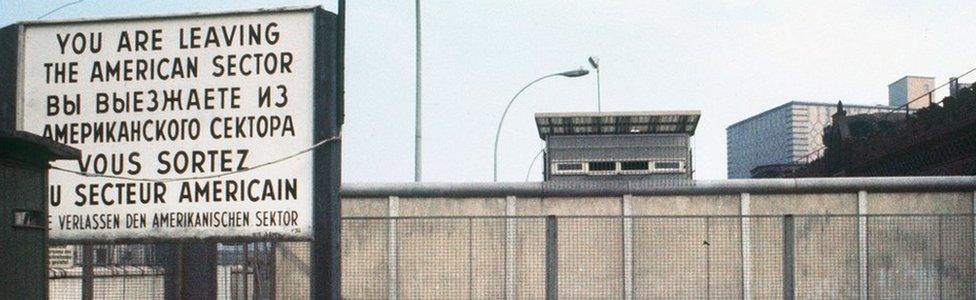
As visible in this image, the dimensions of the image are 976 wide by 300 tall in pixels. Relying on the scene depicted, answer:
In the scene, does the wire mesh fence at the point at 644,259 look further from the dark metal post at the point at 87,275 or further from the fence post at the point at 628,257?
the dark metal post at the point at 87,275

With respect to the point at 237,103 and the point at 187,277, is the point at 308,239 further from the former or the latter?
the point at 187,277

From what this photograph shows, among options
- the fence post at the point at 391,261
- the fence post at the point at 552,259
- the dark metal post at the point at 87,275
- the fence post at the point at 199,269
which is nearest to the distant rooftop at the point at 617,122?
the fence post at the point at 391,261

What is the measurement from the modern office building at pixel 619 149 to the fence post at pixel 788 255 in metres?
4.20

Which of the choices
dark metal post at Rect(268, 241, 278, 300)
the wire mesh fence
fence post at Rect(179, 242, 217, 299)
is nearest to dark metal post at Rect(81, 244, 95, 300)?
the wire mesh fence

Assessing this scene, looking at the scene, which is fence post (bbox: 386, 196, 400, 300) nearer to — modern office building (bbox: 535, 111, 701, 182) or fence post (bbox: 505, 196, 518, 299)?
fence post (bbox: 505, 196, 518, 299)

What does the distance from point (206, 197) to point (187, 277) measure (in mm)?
2054

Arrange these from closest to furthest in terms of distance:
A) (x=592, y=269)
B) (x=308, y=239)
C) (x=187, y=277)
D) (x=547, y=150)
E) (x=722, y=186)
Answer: (x=308, y=239), (x=187, y=277), (x=592, y=269), (x=722, y=186), (x=547, y=150)

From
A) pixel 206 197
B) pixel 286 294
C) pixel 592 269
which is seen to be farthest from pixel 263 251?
pixel 206 197

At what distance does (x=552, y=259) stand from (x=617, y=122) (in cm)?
468

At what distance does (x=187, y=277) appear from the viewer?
8.51 m

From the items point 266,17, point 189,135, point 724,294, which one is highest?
point 266,17

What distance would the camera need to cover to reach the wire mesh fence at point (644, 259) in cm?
1501

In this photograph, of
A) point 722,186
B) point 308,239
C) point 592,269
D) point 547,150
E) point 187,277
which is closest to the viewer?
point 308,239

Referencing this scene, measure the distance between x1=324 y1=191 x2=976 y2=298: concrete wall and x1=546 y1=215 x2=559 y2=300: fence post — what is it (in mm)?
574
